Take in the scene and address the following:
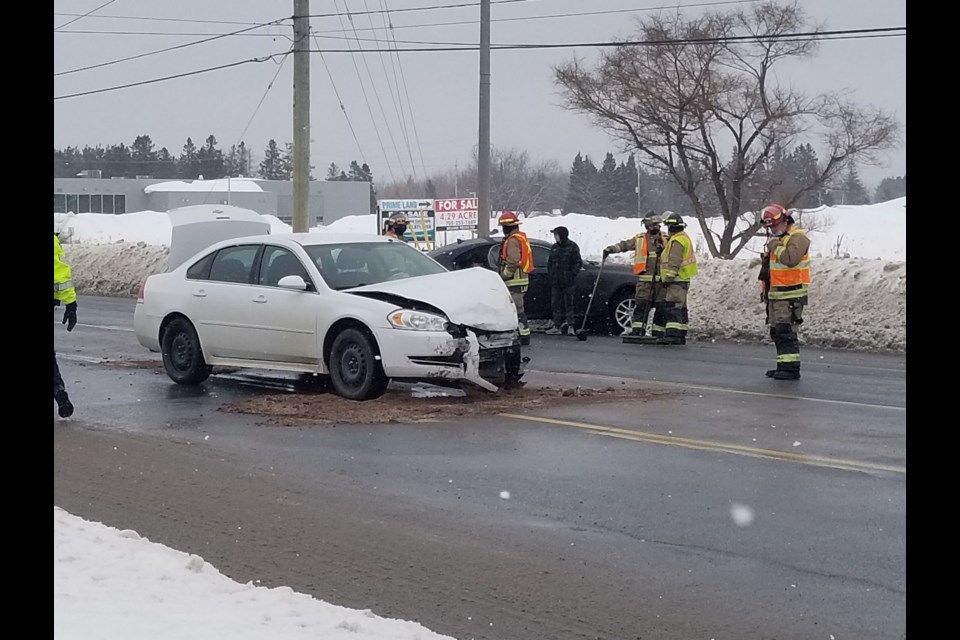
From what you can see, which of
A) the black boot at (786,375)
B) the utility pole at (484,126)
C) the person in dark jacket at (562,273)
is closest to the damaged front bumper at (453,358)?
the black boot at (786,375)

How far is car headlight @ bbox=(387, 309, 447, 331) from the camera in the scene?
430 inches

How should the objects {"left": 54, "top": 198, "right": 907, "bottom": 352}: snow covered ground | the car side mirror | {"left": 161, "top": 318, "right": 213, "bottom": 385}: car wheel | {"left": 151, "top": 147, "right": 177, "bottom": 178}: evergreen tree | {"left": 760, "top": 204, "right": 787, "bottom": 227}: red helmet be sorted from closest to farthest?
the car side mirror < {"left": 161, "top": 318, "right": 213, "bottom": 385}: car wheel < {"left": 760, "top": 204, "right": 787, "bottom": 227}: red helmet < {"left": 54, "top": 198, "right": 907, "bottom": 352}: snow covered ground < {"left": 151, "top": 147, "right": 177, "bottom": 178}: evergreen tree

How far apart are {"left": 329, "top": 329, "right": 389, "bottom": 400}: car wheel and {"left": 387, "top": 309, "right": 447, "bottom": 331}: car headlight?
0.36m

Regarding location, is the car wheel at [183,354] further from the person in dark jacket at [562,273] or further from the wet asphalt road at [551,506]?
the person in dark jacket at [562,273]

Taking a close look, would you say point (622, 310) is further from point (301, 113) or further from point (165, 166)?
point (165, 166)

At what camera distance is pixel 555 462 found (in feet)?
28.6

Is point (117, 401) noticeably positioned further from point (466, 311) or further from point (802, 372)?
point (802, 372)

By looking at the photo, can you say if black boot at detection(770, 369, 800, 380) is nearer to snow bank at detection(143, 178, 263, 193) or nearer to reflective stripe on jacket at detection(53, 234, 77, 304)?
reflective stripe on jacket at detection(53, 234, 77, 304)

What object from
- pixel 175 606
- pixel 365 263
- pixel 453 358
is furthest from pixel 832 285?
pixel 175 606

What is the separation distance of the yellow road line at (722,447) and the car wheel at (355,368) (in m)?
1.32

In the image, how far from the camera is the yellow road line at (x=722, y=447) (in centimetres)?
843

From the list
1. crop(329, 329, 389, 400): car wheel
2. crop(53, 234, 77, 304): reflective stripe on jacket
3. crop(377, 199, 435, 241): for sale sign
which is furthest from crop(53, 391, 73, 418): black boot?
crop(377, 199, 435, 241): for sale sign

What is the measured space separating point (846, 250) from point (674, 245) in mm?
10673
